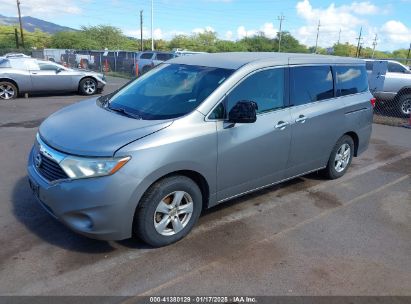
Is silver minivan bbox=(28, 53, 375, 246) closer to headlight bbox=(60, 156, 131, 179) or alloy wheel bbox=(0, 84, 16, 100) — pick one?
headlight bbox=(60, 156, 131, 179)

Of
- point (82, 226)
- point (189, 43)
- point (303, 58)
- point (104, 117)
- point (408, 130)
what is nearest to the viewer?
point (82, 226)

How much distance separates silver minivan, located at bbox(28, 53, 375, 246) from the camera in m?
3.11

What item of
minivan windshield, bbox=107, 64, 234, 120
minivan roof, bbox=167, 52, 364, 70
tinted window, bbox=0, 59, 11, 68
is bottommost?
tinted window, bbox=0, 59, 11, 68

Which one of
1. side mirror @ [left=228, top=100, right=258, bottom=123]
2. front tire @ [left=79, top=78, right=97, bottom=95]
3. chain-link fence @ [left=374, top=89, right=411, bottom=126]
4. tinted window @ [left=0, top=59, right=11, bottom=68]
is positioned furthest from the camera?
front tire @ [left=79, top=78, right=97, bottom=95]

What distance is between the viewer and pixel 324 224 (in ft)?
13.7

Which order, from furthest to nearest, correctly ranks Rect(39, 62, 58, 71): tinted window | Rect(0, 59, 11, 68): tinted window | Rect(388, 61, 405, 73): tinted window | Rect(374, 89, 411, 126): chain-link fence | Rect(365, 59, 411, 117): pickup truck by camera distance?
Rect(39, 62, 58, 71): tinted window
Rect(0, 59, 11, 68): tinted window
Rect(388, 61, 405, 73): tinted window
Rect(365, 59, 411, 117): pickup truck
Rect(374, 89, 411, 126): chain-link fence

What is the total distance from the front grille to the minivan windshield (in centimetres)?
89

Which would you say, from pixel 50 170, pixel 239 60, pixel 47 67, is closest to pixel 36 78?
pixel 47 67

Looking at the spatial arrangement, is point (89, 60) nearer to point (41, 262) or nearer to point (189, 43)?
point (41, 262)

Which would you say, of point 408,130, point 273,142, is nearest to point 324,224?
point 273,142

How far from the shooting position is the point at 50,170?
3.31m

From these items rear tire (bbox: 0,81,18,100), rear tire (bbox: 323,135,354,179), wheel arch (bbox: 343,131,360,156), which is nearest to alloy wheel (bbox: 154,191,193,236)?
rear tire (bbox: 323,135,354,179)

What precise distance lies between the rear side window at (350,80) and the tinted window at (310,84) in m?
0.21

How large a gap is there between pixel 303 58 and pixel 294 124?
944 mm
